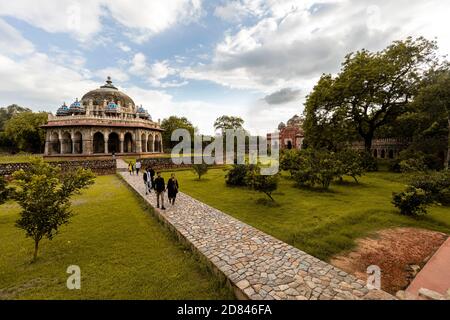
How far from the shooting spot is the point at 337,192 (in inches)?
476

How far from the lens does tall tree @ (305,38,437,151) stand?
1972 cm

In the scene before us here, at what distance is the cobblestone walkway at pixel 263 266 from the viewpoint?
3529 mm


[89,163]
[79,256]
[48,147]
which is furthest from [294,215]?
[48,147]

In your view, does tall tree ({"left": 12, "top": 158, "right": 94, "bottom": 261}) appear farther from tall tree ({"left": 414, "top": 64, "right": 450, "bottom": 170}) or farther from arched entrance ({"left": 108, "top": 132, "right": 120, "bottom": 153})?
arched entrance ({"left": 108, "top": 132, "right": 120, "bottom": 153})

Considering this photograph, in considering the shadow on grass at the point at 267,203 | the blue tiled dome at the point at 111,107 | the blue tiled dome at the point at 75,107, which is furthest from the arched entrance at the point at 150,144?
the shadow on grass at the point at 267,203

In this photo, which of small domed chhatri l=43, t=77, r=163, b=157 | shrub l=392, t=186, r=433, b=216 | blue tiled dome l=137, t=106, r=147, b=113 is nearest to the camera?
shrub l=392, t=186, r=433, b=216

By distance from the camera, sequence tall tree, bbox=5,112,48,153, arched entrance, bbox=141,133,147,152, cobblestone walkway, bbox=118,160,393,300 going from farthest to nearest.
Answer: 1. tall tree, bbox=5,112,48,153
2. arched entrance, bbox=141,133,147,152
3. cobblestone walkway, bbox=118,160,393,300

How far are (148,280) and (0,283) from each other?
2905mm

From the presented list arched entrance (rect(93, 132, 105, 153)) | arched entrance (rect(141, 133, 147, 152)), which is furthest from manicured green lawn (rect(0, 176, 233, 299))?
arched entrance (rect(93, 132, 105, 153))

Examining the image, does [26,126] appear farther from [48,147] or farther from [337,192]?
[337,192]

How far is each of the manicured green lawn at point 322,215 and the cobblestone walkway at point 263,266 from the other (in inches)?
29.5

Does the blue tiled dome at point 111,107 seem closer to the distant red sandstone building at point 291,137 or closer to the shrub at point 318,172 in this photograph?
the shrub at point 318,172

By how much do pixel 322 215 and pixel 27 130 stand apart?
51.8 meters

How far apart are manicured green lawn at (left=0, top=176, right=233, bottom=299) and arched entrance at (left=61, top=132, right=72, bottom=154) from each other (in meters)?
27.7
